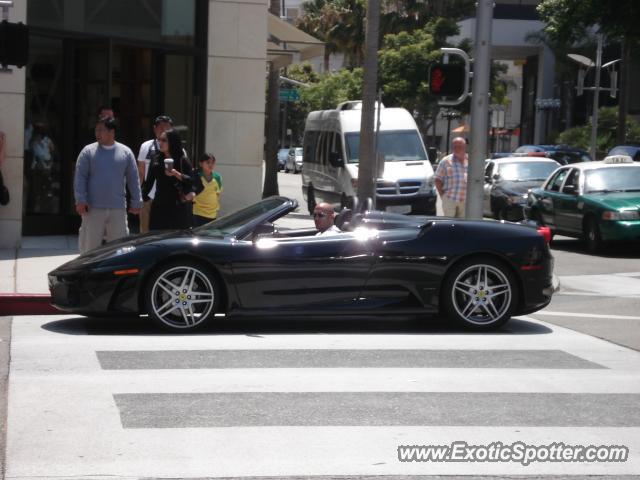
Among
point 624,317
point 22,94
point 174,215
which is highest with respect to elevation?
point 22,94

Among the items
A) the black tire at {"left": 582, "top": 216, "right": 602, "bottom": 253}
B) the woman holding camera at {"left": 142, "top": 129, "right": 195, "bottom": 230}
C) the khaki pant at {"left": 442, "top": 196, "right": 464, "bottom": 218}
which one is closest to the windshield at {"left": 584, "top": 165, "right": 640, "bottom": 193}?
the black tire at {"left": 582, "top": 216, "right": 602, "bottom": 253}

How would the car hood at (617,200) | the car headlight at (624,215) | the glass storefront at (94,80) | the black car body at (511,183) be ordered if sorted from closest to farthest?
the glass storefront at (94,80) < the car headlight at (624,215) < the car hood at (617,200) < the black car body at (511,183)

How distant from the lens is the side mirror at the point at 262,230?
995 cm

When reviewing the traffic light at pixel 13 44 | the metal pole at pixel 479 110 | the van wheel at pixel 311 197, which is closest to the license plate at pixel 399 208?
the van wheel at pixel 311 197

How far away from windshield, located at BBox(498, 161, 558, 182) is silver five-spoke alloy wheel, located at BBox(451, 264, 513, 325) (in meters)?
16.6

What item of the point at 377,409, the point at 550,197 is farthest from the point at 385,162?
the point at 377,409

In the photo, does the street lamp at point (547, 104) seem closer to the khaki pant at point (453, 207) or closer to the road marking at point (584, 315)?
the khaki pant at point (453, 207)

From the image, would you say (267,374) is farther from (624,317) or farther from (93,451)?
(624,317)

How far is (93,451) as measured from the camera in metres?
6.09

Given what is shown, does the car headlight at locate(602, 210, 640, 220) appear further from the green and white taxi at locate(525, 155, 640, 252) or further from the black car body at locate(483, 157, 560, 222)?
the black car body at locate(483, 157, 560, 222)

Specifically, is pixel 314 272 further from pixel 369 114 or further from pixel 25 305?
pixel 369 114

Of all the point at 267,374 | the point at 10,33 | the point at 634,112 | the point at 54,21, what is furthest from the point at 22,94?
the point at 634,112

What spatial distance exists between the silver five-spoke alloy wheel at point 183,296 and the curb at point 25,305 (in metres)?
1.77

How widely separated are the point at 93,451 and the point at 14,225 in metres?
10.9
